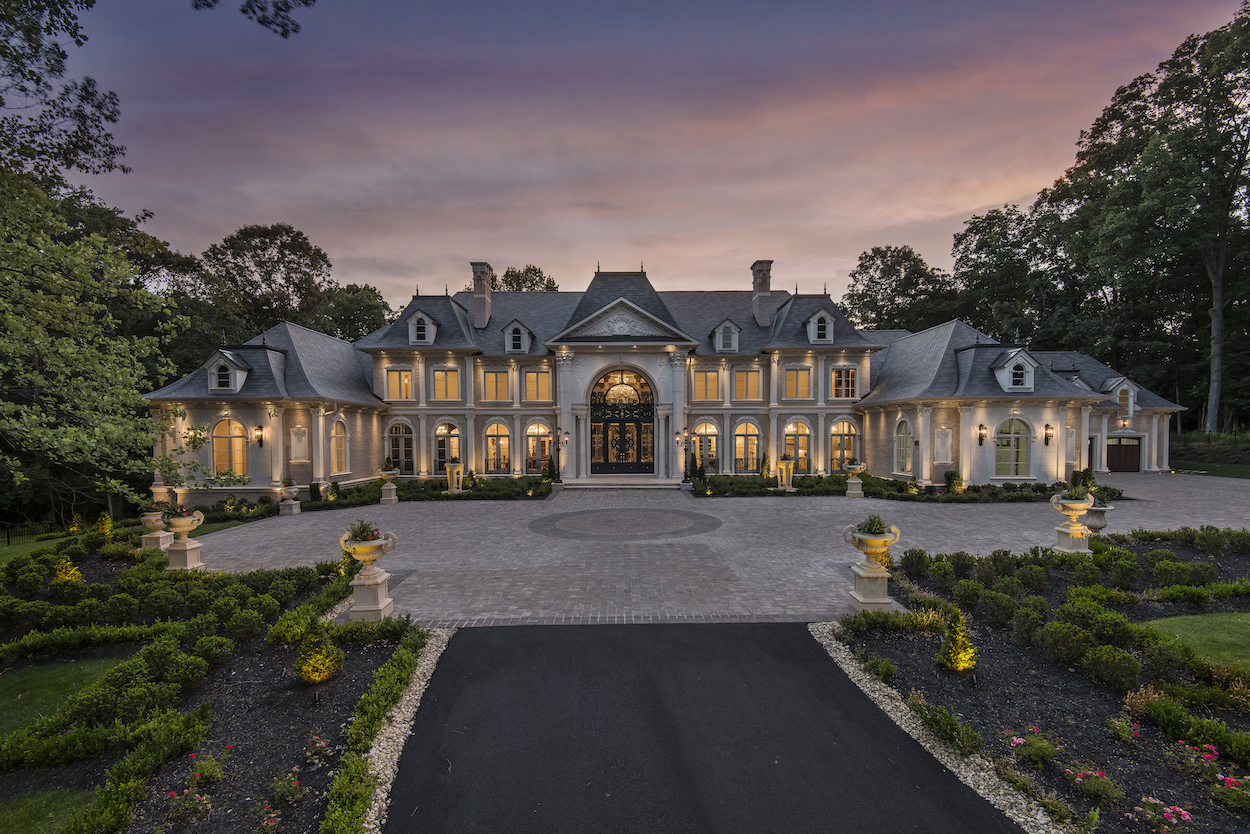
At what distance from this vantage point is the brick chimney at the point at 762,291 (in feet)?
94.0

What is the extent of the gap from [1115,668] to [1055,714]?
113cm

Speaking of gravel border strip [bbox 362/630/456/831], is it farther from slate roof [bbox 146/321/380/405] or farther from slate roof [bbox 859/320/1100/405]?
slate roof [bbox 859/320/1100/405]

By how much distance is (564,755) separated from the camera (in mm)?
5156

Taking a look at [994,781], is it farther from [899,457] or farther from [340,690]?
[899,457]

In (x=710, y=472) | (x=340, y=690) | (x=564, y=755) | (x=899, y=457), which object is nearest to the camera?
(x=564, y=755)

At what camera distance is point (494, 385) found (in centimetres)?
2712

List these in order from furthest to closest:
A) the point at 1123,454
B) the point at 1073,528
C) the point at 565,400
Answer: the point at 1123,454 → the point at 565,400 → the point at 1073,528

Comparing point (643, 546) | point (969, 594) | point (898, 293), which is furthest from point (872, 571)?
point (898, 293)

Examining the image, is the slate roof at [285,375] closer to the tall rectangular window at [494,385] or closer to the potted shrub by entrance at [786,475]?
the tall rectangular window at [494,385]

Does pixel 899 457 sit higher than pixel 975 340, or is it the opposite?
pixel 975 340

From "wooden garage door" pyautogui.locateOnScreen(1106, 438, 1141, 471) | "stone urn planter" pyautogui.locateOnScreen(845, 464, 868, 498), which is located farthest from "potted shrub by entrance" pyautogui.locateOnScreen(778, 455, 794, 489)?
"wooden garage door" pyautogui.locateOnScreen(1106, 438, 1141, 471)

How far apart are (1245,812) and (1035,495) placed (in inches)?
817

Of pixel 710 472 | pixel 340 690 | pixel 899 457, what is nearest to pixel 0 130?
pixel 340 690

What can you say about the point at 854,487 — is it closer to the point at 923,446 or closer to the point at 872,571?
the point at 923,446
